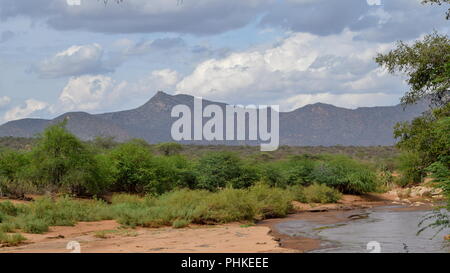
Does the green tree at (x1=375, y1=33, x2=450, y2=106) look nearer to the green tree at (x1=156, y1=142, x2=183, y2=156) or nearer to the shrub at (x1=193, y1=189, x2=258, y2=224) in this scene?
the shrub at (x1=193, y1=189, x2=258, y2=224)

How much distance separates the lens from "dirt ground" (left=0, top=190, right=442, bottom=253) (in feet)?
52.5

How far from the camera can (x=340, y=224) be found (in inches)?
996

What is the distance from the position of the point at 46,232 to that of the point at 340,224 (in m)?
12.4

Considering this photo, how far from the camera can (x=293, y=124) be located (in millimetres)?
140750

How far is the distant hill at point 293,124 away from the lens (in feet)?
412

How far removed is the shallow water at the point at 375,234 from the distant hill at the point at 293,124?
9587cm

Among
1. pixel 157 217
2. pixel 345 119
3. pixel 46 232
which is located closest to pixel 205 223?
pixel 157 217

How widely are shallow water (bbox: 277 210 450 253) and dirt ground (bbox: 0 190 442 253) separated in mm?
880

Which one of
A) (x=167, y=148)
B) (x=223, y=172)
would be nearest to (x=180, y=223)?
(x=223, y=172)

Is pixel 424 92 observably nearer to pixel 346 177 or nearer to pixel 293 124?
pixel 346 177

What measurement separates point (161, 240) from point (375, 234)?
7.78 metres

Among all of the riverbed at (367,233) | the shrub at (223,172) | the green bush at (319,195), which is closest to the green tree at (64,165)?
the shrub at (223,172)

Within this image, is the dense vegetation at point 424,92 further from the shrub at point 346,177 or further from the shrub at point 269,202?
the shrub at point 346,177
